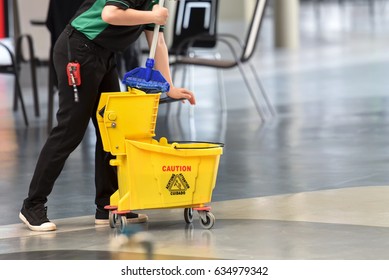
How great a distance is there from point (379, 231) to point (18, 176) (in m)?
2.52

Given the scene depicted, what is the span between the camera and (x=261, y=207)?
5.27 m

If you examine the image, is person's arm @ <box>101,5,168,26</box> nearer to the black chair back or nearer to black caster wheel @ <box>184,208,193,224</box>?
black caster wheel @ <box>184,208,193,224</box>

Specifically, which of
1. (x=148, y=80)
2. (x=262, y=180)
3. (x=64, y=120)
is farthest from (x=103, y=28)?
(x=262, y=180)

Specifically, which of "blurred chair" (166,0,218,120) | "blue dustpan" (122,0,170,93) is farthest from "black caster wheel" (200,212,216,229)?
"blurred chair" (166,0,218,120)

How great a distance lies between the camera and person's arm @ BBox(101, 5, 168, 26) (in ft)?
15.0

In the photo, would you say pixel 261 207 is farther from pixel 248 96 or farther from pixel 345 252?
pixel 248 96

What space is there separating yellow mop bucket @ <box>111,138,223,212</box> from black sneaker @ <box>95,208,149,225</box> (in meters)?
0.25

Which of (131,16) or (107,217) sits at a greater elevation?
(131,16)

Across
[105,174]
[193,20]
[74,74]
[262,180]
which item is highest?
[74,74]

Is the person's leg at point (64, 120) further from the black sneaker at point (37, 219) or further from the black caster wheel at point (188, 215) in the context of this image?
the black caster wheel at point (188, 215)

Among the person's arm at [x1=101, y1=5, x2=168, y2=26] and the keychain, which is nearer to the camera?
the person's arm at [x1=101, y1=5, x2=168, y2=26]

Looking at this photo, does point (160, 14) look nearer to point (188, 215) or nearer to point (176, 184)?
point (176, 184)

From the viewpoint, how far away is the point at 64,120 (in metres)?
4.81

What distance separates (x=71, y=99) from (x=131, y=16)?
476mm
